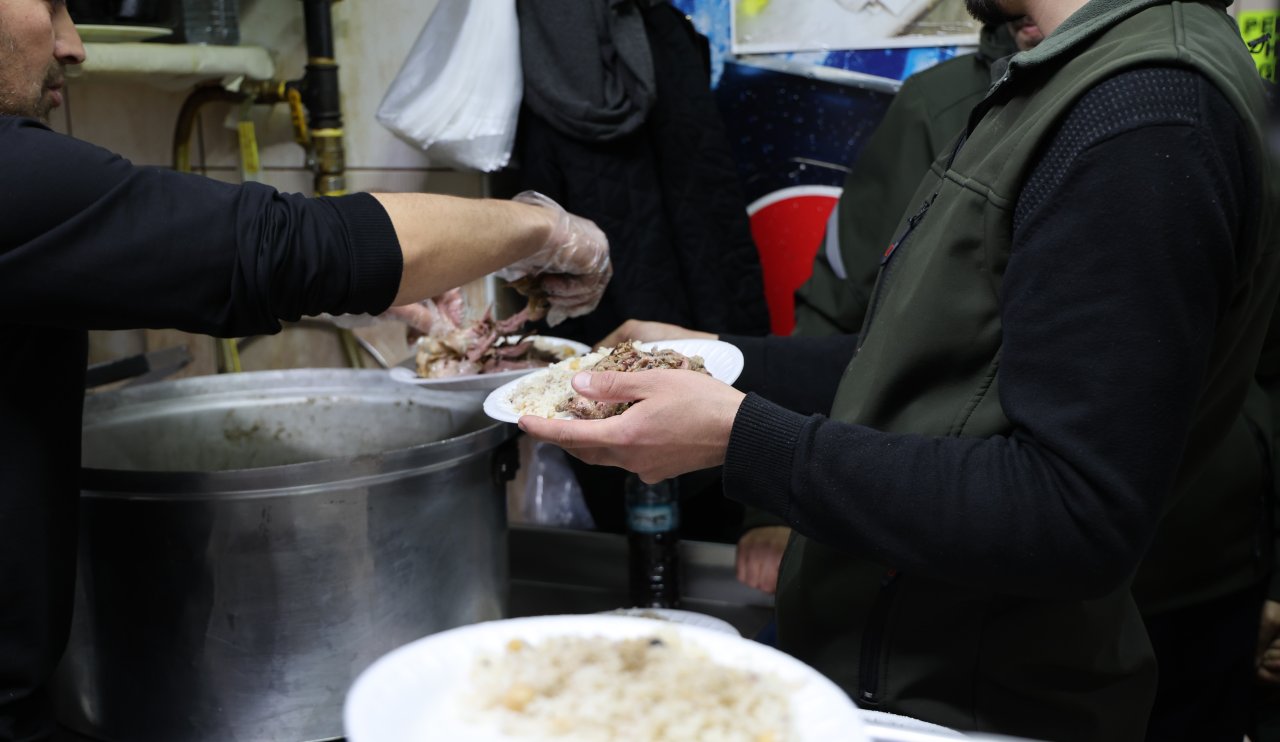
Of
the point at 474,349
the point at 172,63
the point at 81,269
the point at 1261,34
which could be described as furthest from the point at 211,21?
the point at 1261,34

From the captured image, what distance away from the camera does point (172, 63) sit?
190 centimetres

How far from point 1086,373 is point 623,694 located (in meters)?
0.43

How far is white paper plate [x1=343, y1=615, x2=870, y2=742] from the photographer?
628 millimetres

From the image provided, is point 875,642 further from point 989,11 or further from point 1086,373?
point 989,11

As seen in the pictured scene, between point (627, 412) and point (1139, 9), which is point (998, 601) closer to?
point (627, 412)

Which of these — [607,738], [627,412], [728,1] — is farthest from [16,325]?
[728,1]

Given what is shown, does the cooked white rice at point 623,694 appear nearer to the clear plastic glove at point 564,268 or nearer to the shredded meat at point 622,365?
the shredded meat at point 622,365

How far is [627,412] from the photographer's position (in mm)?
1014

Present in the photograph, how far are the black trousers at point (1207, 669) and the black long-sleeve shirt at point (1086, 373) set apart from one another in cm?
108

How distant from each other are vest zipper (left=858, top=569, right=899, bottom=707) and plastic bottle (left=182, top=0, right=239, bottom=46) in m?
1.72

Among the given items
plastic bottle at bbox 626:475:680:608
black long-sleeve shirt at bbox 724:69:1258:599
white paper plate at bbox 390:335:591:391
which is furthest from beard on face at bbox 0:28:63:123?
plastic bottle at bbox 626:475:680:608

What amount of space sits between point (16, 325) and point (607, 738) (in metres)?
0.79

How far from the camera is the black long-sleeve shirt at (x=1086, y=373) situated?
79 cm

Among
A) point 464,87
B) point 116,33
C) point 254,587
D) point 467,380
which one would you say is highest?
point 116,33
